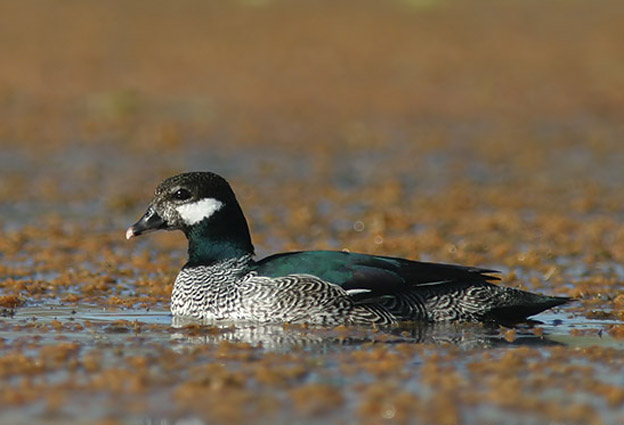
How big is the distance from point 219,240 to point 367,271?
149cm

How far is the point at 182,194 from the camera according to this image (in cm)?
1114

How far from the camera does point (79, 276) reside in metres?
12.9

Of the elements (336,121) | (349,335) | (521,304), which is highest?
(336,121)

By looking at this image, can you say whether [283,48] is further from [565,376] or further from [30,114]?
[565,376]

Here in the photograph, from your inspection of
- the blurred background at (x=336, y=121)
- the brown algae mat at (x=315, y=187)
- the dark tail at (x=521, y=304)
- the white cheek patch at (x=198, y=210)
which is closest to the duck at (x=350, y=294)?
the dark tail at (x=521, y=304)

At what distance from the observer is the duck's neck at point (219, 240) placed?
11000mm

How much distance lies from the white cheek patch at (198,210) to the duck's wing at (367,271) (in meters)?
0.84

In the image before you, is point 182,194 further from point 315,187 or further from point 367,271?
point 315,187

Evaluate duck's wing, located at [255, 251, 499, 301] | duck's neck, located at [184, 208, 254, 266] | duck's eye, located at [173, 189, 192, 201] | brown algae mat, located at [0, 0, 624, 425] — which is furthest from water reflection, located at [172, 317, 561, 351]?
duck's eye, located at [173, 189, 192, 201]

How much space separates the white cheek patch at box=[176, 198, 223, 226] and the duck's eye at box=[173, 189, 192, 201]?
0.23 ft

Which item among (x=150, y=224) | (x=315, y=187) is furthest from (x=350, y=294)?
(x=315, y=187)

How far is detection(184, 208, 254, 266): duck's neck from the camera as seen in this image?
1100cm

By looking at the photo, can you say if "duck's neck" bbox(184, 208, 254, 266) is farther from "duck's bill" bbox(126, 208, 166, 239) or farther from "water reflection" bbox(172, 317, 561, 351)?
"water reflection" bbox(172, 317, 561, 351)

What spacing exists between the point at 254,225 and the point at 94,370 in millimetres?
8040
